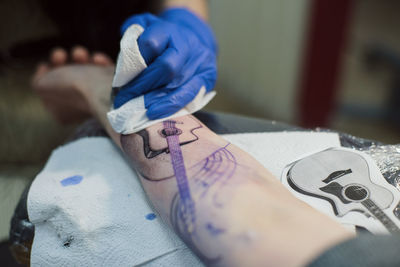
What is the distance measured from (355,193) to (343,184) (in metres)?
0.03

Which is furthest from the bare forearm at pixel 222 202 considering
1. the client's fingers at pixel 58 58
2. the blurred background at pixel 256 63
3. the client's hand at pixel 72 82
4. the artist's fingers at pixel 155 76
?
the client's fingers at pixel 58 58

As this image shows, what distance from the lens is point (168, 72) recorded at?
0.83m

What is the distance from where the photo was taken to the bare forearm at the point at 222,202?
511 millimetres

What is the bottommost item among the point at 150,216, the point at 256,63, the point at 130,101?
the point at 256,63

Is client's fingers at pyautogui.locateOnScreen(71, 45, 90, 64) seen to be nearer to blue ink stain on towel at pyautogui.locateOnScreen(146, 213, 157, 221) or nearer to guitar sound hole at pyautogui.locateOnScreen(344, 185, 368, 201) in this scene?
blue ink stain on towel at pyautogui.locateOnScreen(146, 213, 157, 221)

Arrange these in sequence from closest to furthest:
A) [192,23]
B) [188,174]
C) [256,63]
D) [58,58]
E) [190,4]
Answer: [188,174] < [192,23] < [58,58] < [190,4] < [256,63]

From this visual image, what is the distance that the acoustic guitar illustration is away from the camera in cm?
63

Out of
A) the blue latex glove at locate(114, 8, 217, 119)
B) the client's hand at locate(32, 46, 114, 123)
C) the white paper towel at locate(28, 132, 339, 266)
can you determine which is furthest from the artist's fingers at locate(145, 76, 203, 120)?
the client's hand at locate(32, 46, 114, 123)

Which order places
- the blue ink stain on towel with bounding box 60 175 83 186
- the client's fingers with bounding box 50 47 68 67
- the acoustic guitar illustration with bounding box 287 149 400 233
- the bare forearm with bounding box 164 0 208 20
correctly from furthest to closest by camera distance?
the bare forearm with bounding box 164 0 208 20 → the client's fingers with bounding box 50 47 68 67 → the blue ink stain on towel with bounding box 60 175 83 186 → the acoustic guitar illustration with bounding box 287 149 400 233

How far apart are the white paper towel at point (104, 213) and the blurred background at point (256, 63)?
0.35 m

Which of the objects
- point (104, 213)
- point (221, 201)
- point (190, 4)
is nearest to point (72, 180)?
point (104, 213)

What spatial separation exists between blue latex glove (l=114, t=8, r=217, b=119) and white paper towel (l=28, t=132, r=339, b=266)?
6.3 inches

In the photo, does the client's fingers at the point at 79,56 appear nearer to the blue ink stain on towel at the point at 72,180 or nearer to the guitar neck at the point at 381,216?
the blue ink stain on towel at the point at 72,180

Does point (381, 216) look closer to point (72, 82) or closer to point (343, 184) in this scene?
point (343, 184)
